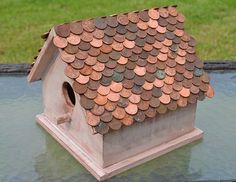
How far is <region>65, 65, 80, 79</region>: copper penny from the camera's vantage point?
5.58 metres

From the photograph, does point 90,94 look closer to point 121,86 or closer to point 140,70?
point 121,86

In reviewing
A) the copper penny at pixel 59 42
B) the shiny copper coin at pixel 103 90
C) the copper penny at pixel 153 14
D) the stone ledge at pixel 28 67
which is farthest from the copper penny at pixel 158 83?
the stone ledge at pixel 28 67

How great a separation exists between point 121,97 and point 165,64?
828 millimetres

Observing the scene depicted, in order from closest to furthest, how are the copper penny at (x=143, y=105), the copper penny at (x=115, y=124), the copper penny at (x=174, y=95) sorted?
the copper penny at (x=115, y=124) → the copper penny at (x=143, y=105) → the copper penny at (x=174, y=95)

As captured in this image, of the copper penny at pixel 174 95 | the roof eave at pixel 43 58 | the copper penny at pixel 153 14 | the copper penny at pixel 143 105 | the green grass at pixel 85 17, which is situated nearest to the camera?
the copper penny at pixel 143 105

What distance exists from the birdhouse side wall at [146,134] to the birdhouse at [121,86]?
1 cm

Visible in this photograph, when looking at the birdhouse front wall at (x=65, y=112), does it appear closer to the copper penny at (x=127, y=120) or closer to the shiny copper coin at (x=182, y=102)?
the copper penny at (x=127, y=120)

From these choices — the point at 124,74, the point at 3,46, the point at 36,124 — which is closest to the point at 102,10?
the point at 3,46

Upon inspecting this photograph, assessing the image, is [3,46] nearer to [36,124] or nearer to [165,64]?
[36,124]

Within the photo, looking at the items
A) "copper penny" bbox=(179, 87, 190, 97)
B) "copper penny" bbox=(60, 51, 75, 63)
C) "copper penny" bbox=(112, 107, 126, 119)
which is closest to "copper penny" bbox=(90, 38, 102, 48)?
"copper penny" bbox=(60, 51, 75, 63)

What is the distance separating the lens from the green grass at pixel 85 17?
10.4 m

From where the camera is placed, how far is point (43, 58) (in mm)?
6270

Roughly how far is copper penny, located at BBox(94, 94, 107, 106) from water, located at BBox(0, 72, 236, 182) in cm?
103

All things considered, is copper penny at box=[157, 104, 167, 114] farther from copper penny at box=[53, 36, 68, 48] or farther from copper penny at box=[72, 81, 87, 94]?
copper penny at box=[53, 36, 68, 48]
